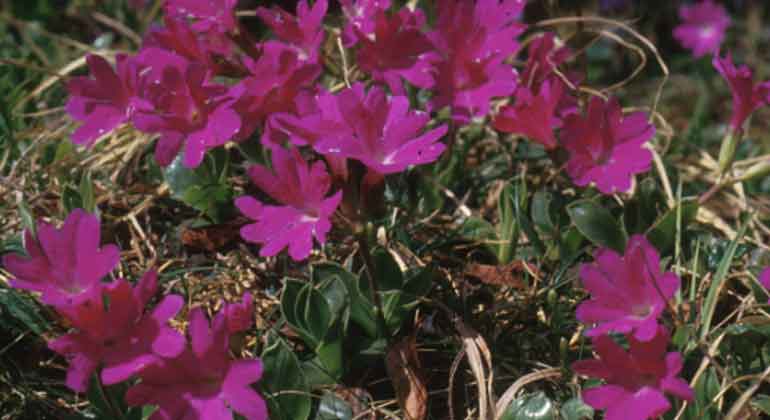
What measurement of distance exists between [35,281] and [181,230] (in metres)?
0.55

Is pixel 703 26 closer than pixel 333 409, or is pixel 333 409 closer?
pixel 333 409

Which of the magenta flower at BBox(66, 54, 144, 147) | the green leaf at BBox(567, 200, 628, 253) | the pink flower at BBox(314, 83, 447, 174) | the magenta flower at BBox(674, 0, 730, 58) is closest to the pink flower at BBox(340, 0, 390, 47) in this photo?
the pink flower at BBox(314, 83, 447, 174)

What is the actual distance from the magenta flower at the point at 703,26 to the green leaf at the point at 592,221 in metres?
2.13

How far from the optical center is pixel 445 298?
167cm

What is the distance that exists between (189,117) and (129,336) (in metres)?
0.37

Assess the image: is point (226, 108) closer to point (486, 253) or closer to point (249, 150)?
point (249, 150)

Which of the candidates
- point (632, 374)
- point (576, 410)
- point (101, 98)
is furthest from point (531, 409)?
point (101, 98)

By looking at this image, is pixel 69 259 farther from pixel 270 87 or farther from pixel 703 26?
pixel 703 26

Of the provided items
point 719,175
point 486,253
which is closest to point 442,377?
point 486,253

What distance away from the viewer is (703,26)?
3.83 m

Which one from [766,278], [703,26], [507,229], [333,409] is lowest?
[703,26]

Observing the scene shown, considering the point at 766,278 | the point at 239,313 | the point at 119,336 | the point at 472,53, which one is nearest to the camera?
the point at 119,336

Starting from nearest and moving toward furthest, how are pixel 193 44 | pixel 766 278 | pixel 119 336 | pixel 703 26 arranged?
pixel 119 336 → pixel 766 278 → pixel 193 44 → pixel 703 26

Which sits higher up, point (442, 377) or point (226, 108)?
point (226, 108)
